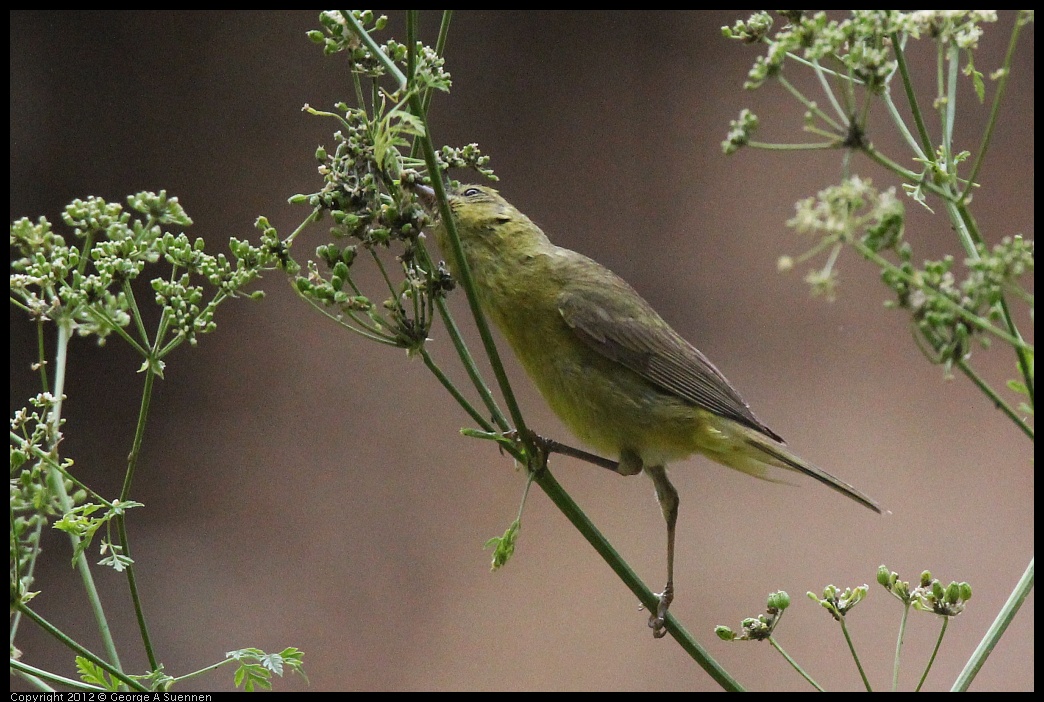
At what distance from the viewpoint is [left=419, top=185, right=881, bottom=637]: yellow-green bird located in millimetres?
2627

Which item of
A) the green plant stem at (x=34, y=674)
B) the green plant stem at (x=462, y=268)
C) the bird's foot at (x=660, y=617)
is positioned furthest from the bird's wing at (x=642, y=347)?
the green plant stem at (x=34, y=674)

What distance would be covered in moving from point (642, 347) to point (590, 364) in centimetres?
19

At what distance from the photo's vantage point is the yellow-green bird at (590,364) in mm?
2627

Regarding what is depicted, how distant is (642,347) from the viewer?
108 inches

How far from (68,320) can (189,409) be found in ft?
15.3

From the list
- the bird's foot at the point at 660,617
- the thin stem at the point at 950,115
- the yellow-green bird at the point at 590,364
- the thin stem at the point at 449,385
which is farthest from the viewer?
the yellow-green bird at the point at 590,364

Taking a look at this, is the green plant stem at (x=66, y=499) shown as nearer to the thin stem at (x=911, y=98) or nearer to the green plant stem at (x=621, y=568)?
the green plant stem at (x=621, y=568)

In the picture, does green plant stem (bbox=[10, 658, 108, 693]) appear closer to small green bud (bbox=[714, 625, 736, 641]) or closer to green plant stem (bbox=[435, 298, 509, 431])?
green plant stem (bbox=[435, 298, 509, 431])

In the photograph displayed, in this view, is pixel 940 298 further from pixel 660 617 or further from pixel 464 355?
pixel 660 617

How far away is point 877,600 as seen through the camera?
592 cm

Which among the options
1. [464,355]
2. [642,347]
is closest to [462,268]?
[464,355]

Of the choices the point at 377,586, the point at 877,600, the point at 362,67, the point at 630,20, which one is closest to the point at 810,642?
the point at 877,600

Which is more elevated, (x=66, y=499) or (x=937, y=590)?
(x=66, y=499)

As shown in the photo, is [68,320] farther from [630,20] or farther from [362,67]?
[630,20]
